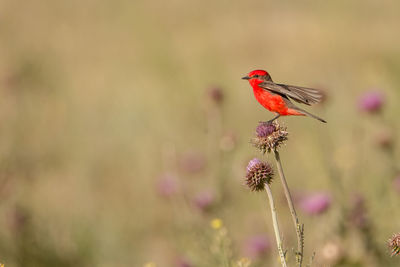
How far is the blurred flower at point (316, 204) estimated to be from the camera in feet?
16.3

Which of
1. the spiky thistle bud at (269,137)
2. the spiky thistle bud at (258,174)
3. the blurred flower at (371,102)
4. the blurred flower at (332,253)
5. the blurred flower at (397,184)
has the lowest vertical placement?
the spiky thistle bud at (258,174)

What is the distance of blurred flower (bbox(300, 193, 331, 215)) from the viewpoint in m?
4.95

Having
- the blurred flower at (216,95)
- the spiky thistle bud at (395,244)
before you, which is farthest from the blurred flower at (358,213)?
the spiky thistle bud at (395,244)

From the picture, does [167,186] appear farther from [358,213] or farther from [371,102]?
[371,102]

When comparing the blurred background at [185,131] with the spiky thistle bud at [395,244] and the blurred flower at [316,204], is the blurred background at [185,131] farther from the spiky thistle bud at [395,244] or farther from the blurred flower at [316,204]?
the spiky thistle bud at [395,244]

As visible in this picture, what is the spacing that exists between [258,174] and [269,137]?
21 cm

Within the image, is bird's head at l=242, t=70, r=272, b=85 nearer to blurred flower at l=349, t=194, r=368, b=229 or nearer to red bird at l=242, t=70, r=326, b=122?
red bird at l=242, t=70, r=326, b=122

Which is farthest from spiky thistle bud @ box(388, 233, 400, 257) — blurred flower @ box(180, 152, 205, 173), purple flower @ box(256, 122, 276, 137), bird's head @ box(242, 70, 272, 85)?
blurred flower @ box(180, 152, 205, 173)

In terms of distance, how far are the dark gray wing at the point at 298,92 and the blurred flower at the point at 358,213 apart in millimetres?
1796

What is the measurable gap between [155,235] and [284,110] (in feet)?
12.4

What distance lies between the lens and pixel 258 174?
299 cm

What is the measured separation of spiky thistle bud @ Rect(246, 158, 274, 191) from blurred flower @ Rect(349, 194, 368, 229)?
199 cm

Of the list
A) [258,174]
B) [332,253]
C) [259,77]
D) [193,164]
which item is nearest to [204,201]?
[193,164]

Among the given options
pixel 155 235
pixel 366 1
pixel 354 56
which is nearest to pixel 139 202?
pixel 155 235
